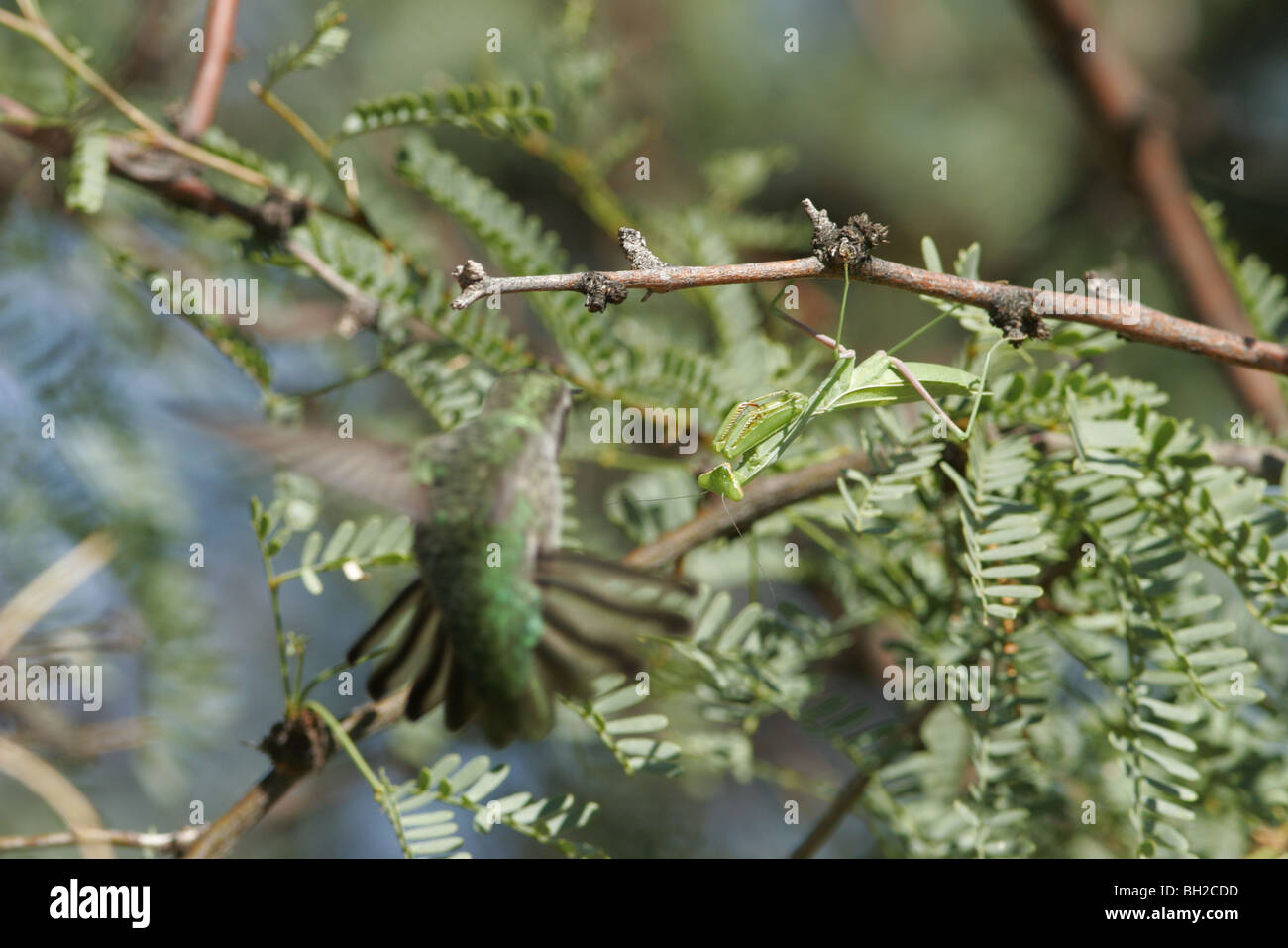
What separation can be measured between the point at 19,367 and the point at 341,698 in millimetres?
1059

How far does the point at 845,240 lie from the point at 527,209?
275 cm

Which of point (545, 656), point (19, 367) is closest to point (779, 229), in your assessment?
Answer: point (545, 656)

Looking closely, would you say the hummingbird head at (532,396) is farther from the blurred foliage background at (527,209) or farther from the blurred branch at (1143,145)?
the blurred branch at (1143,145)

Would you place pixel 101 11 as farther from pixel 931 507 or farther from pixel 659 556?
pixel 931 507

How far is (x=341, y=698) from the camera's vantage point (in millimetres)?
2439

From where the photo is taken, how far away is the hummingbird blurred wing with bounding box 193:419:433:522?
3.45 feet

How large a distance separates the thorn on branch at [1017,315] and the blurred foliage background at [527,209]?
0.50 metres

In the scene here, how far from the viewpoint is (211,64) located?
143cm

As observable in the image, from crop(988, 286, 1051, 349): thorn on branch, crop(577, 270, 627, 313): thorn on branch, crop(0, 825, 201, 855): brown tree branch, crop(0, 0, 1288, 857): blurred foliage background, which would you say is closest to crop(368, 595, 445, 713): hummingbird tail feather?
crop(0, 825, 201, 855): brown tree branch

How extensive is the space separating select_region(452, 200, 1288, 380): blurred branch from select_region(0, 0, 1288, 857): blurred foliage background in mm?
418

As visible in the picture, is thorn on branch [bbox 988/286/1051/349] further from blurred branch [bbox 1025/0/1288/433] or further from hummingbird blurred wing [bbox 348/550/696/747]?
blurred branch [bbox 1025/0/1288/433]

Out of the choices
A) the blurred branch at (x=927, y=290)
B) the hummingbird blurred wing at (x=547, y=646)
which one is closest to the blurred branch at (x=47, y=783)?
the hummingbird blurred wing at (x=547, y=646)

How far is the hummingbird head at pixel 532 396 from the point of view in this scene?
1169 mm
